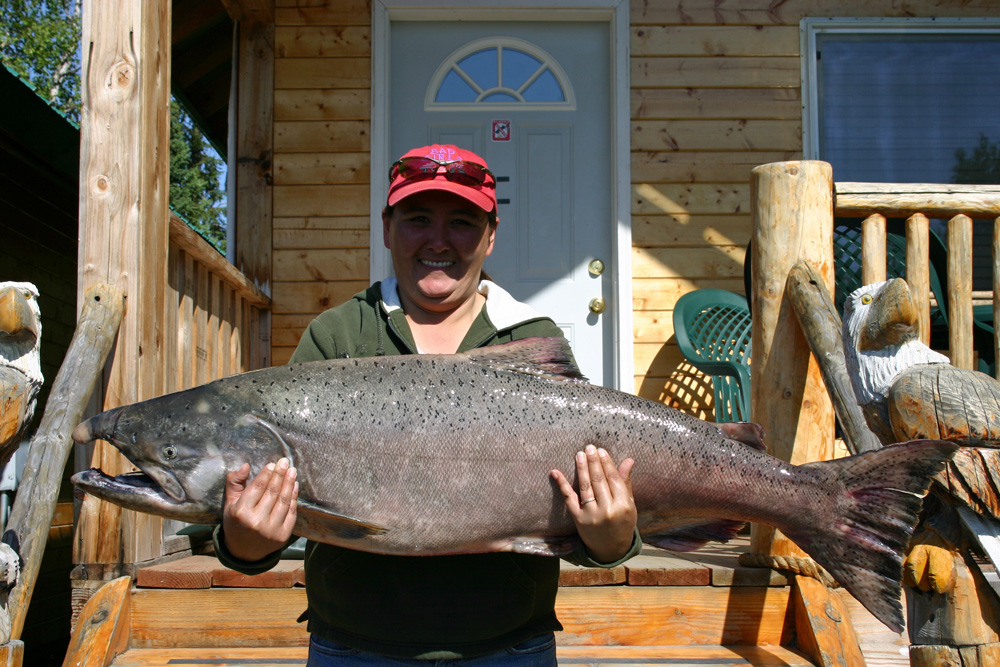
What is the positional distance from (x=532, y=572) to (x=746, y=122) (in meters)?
5.18

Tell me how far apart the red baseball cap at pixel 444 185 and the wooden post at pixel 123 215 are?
189cm

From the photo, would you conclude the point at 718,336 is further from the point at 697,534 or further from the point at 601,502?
the point at 601,502

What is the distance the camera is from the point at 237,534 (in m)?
1.85

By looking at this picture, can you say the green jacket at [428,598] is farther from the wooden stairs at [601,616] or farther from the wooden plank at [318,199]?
the wooden plank at [318,199]

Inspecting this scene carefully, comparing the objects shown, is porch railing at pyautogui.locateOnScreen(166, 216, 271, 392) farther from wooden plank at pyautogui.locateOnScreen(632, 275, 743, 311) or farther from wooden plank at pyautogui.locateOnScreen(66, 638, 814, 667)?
wooden plank at pyautogui.locateOnScreen(632, 275, 743, 311)

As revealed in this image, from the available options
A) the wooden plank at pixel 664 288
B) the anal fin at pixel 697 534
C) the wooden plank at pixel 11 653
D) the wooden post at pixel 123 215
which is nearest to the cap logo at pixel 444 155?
the anal fin at pixel 697 534

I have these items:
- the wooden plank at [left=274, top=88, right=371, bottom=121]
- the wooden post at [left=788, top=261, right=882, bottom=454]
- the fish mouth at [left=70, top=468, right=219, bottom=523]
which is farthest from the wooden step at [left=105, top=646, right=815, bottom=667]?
the wooden plank at [left=274, top=88, right=371, bottom=121]

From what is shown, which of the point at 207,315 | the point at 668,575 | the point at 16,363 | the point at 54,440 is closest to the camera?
the point at 16,363

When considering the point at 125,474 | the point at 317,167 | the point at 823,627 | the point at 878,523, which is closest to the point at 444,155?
the point at 125,474

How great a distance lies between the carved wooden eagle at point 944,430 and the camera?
2.33 meters

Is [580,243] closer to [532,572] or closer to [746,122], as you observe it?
[746,122]

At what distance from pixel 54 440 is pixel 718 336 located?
433cm

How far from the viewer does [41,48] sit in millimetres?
26984

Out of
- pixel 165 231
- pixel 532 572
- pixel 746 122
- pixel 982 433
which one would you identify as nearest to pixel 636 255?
pixel 746 122
